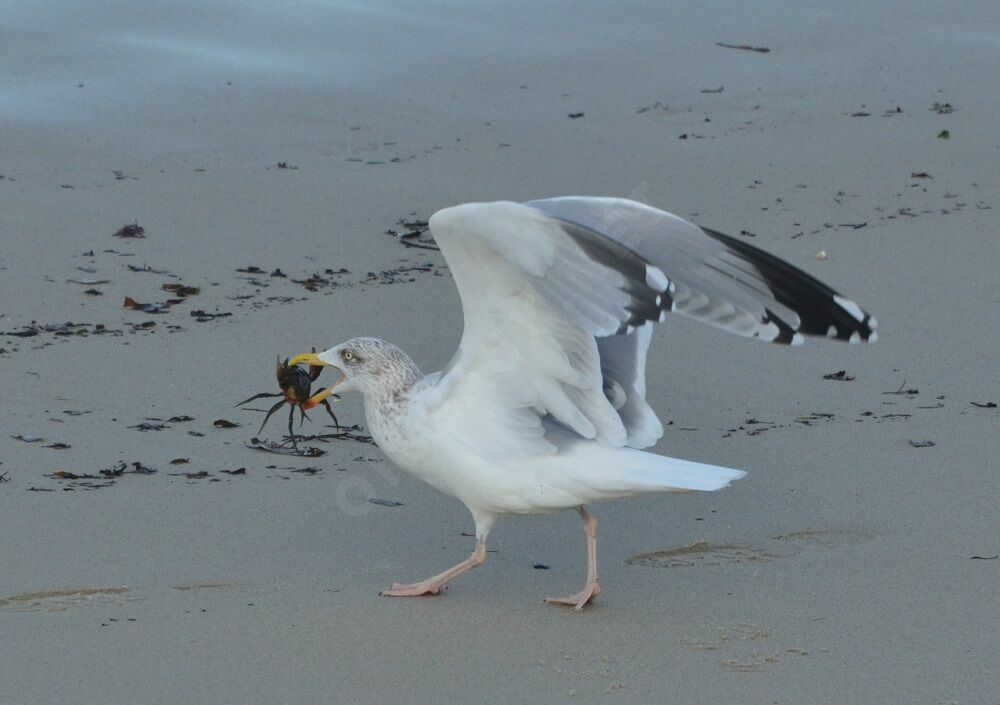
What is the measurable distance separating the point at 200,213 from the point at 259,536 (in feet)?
10.0

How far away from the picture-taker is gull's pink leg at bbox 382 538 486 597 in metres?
4.39

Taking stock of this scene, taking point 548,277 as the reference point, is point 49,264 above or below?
below

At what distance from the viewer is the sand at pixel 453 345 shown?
4016 mm

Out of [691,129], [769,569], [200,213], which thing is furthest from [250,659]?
[691,129]

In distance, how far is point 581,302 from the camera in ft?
13.1

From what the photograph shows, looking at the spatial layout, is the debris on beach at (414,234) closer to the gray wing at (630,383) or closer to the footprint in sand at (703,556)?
the gray wing at (630,383)

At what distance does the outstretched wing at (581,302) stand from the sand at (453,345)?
53 centimetres

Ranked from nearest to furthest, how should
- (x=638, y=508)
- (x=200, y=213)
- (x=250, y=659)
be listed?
(x=250, y=659)
(x=638, y=508)
(x=200, y=213)

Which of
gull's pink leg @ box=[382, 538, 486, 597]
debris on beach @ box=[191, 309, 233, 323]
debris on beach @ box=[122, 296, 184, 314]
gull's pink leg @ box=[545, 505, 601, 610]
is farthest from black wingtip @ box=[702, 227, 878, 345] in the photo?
debris on beach @ box=[122, 296, 184, 314]

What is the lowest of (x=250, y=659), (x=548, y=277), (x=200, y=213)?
(x=250, y=659)

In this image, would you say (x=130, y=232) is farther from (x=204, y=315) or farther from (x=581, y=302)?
(x=581, y=302)

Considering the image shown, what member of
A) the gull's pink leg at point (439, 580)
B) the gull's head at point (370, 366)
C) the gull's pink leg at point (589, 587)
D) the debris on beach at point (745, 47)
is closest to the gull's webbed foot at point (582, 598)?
the gull's pink leg at point (589, 587)

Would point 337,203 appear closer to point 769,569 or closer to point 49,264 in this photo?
point 49,264

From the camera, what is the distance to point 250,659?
387cm
